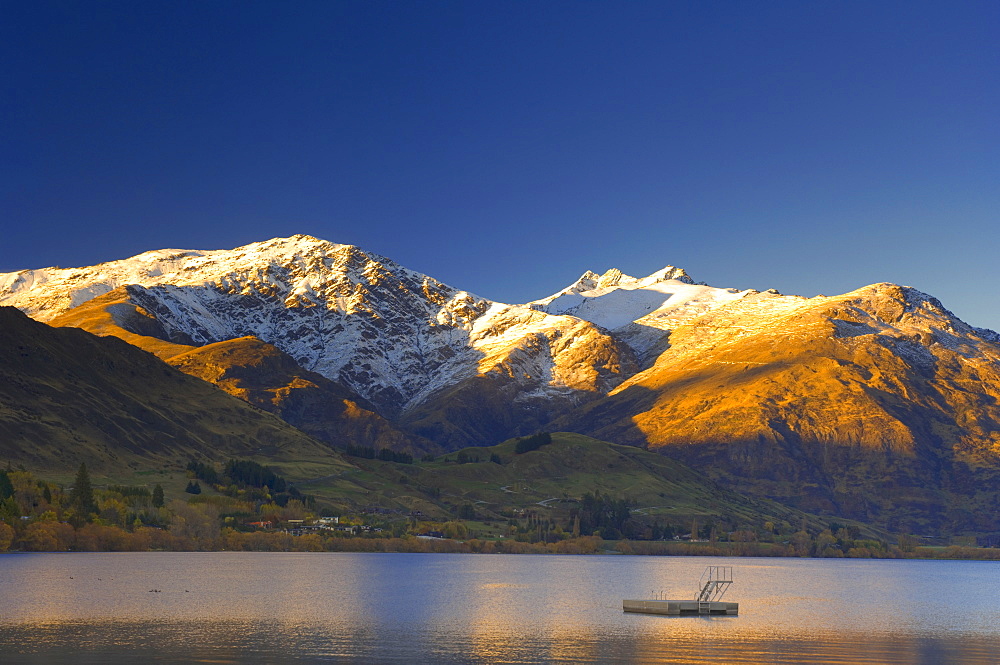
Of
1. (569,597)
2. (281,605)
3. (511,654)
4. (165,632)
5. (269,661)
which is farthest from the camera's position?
(569,597)

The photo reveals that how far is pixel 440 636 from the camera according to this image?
127m

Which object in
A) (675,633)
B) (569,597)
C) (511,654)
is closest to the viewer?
(511,654)

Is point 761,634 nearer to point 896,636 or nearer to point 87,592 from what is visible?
point 896,636

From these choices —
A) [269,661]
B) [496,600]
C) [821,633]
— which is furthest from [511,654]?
[496,600]

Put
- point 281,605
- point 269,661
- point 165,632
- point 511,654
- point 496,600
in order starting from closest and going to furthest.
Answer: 1. point 269,661
2. point 511,654
3. point 165,632
4. point 281,605
5. point 496,600

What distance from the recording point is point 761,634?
458ft

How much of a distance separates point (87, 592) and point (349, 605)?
4092 centimetres

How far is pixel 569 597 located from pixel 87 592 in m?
80.7

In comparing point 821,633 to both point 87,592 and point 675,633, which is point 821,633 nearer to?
point 675,633

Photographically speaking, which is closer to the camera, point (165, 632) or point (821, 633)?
point (165, 632)

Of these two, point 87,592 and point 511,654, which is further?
point 87,592

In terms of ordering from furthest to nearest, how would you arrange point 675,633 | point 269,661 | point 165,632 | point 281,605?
point 281,605 < point 675,633 < point 165,632 < point 269,661

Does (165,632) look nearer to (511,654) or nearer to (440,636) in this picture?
(440,636)

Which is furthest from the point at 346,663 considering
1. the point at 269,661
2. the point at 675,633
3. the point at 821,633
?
the point at 821,633
